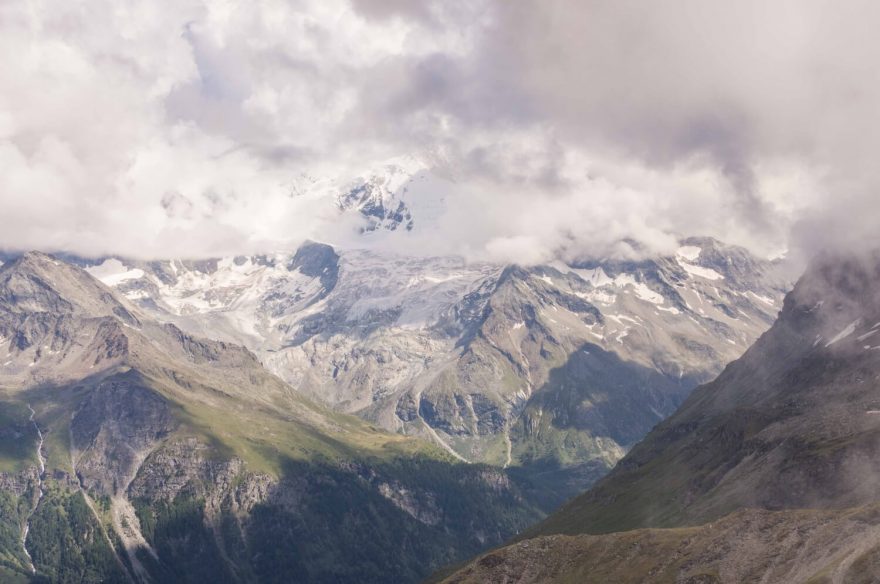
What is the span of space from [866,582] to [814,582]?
11.0 metres

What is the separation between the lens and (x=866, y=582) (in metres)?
192

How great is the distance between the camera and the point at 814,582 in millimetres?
199625
